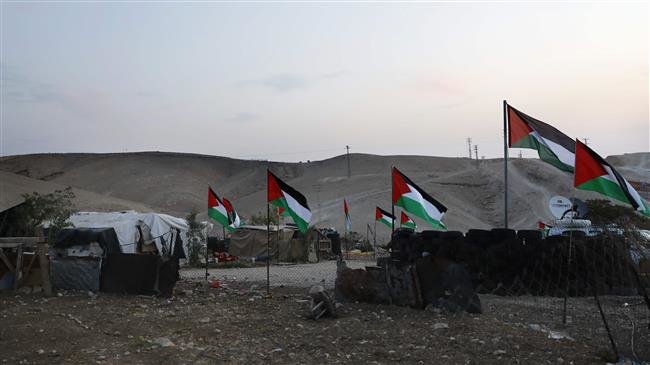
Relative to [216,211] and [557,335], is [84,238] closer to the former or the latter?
[216,211]

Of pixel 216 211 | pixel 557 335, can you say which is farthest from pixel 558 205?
pixel 557 335

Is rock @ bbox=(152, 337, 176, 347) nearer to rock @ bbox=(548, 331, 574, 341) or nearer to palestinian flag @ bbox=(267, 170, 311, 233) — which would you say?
rock @ bbox=(548, 331, 574, 341)

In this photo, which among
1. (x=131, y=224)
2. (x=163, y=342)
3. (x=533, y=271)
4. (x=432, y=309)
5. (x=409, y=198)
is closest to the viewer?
(x=163, y=342)

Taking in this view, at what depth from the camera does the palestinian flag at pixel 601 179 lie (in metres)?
9.89

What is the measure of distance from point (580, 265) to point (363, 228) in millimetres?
45397

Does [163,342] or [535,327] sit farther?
[535,327]

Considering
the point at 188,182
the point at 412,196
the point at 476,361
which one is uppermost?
the point at 188,182

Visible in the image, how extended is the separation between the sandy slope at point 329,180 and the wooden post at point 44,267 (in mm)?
45286

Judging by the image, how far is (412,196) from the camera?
14203mm

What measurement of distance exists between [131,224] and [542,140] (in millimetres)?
17599

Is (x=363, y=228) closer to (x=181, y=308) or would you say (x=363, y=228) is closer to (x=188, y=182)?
(x=181, y=308)

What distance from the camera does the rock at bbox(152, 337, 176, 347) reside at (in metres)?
9.04

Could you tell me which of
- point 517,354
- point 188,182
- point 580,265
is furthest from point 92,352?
point 188,182

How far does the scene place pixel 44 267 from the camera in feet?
47.8
